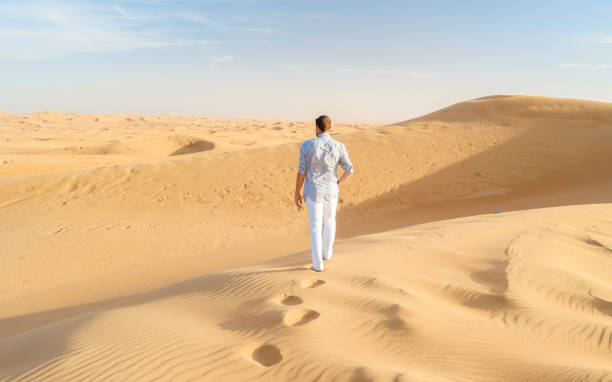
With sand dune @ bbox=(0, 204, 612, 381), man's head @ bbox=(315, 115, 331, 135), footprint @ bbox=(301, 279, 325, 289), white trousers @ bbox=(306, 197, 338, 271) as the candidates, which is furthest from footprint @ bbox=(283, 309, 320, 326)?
man's head @ bbox=(315, 115, 331, 135)

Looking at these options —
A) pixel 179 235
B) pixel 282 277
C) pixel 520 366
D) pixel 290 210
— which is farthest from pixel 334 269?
pixel 290 210

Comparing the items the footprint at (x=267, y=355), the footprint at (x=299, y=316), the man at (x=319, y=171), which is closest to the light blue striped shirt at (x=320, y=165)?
the man at (x=319, y=171)

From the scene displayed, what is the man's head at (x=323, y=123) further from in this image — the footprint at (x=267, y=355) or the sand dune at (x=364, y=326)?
the footprint at (x=267, y=355)

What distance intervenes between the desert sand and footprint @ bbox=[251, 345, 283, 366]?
12mm

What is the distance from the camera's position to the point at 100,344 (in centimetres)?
315

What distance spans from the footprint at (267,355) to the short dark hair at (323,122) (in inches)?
90.9

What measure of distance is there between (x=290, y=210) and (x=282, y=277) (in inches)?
286

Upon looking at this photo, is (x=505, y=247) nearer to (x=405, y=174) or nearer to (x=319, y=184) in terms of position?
(x=319, y=184)

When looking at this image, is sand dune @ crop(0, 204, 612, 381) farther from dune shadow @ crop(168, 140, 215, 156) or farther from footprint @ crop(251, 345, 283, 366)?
dune shadow @ crop(168, 140, 215, 156)

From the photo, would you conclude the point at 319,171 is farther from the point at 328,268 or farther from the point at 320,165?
the point at 328,268

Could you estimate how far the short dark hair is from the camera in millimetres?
4254

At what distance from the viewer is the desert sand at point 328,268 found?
285 cm

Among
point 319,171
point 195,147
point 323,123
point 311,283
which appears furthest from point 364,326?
point 195,147

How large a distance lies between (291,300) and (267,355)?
90 cm
